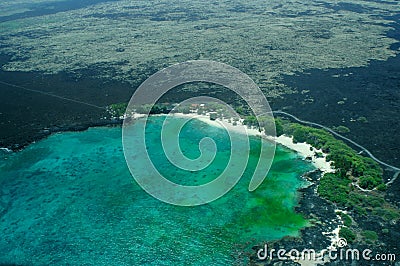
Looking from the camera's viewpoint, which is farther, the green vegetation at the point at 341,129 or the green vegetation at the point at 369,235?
the green vegetation at the point at 341,129

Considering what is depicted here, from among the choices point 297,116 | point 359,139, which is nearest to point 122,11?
point 297,116

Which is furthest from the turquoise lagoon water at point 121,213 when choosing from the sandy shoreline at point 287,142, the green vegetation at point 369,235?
the green vegetation at point 369,235

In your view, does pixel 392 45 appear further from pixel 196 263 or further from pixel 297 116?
pixel 196 263

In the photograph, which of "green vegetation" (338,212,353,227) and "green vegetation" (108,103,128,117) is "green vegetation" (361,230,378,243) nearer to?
"green vegetation" (338,212,353,227)

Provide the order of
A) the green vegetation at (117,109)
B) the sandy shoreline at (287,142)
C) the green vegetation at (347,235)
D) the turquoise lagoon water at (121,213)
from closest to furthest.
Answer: the green vegetation at (347,235) < the turquoise lagoon water at (121,213) < the sandy shoreline at (287,142) < the green vegetation at (117,109)

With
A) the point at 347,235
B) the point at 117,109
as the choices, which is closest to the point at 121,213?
the point at 347,235

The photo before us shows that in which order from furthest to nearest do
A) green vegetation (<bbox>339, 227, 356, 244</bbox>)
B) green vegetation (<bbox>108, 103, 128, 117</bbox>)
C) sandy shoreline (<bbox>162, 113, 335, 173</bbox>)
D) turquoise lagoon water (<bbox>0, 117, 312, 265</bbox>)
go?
1. green vegetation (<bbox>108, 103, 128, 117</bbox>)
2. sandy shoreline (<bbox>162, 113, 335, 173</bbox>)
3. turquoise lagoon water (<bbox>0, 117, 312, 265</bbox>)
4. green vegetation (<bbox>339, 227, 356, 244</bbox>)

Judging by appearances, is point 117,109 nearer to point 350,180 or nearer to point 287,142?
point 287,142

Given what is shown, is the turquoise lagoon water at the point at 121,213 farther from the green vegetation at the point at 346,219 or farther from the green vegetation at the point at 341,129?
the green vegetation at the point at 341,129

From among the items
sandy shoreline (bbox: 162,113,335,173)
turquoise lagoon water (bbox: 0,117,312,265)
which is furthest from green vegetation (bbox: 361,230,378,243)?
sandy shoreline (bbox: 162,113,335,173)
